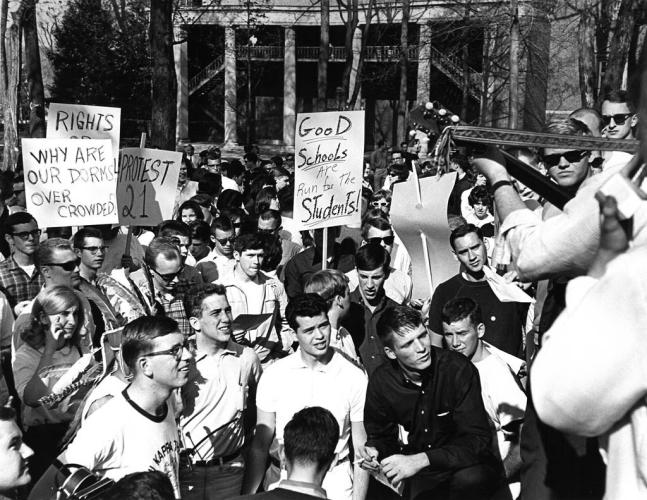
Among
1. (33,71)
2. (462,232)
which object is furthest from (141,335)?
(33,71)

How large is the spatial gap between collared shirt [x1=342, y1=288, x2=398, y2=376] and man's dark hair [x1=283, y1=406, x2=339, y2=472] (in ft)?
8.15

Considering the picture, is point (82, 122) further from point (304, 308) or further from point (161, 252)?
point (304, 308)

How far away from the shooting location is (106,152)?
895 centimetres

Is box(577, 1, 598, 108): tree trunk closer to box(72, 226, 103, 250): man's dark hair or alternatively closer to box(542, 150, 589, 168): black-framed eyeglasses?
box(72, 226, 103, 250): man's dark hair

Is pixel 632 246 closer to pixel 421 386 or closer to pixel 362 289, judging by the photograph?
pixel 421 386

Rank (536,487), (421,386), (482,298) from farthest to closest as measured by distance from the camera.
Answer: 1. (482,298)
2. (421,386)
3. (536,487)

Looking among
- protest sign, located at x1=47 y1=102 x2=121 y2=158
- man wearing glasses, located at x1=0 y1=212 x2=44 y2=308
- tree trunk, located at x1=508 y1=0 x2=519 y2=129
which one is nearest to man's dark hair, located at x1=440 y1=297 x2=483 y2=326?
man wearing glasses, located at x1=0 y1=212 x2=44 y2=308

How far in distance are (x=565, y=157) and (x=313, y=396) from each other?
2371mm

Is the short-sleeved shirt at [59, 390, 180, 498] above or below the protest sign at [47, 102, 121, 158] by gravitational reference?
below

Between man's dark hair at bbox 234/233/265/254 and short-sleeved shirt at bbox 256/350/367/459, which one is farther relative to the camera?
man's dark hair at bbox 234/233/265/254

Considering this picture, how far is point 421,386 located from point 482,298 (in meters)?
2.09

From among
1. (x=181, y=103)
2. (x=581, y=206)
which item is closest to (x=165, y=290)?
(x=581, y=206)

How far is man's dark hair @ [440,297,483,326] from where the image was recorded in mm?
5941

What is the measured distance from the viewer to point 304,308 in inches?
225
